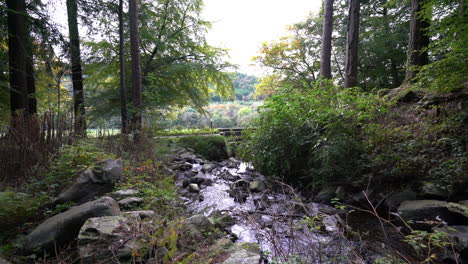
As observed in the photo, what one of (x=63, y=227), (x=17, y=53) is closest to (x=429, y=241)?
(x=63, y=227)

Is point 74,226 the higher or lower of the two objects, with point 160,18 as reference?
lower

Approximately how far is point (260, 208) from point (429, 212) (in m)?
2.32

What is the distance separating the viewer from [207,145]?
10461 millimetres

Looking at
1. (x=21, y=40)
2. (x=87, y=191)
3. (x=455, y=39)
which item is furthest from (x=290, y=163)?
(x=21, y=40)

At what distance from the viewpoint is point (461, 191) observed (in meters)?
3.29

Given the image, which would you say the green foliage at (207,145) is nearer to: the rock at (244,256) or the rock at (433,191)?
the rock at (433,191)

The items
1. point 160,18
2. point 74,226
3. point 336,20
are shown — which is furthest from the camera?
point 336,20

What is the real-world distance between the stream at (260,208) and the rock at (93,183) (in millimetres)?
1441

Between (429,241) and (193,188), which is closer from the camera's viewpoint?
(429,241)

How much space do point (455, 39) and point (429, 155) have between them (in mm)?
1801

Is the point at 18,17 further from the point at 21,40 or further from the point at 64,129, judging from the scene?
the point at 64,129

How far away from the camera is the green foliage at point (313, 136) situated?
4.50m

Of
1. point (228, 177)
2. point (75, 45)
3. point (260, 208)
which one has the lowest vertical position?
point (228, 177)

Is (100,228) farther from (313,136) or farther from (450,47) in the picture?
(450,47)
